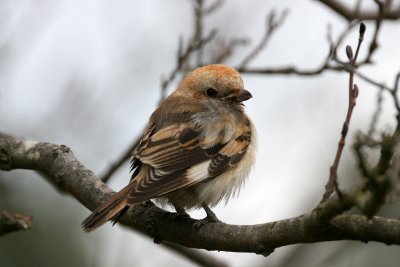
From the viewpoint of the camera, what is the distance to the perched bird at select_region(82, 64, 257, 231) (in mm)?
4867

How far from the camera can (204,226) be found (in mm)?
4566

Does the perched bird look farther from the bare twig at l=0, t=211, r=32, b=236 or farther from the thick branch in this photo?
the bare twig at l=0, t=211, r=32, b=236

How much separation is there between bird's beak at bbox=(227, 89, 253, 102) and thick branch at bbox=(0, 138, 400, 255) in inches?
64.8

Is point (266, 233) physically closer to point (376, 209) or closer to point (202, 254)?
point (376, 209)

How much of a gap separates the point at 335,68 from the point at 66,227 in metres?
5.17

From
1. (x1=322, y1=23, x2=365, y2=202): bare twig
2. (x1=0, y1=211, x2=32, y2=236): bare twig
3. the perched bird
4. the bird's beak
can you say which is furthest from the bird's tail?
the bird's beak

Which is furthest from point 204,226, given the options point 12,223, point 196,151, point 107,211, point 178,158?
A: point 12,223

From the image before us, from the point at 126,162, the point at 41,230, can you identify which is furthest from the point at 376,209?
the point at 41,230

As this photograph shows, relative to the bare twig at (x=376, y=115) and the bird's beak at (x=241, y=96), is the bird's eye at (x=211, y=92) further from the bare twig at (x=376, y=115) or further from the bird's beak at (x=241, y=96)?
the bare twig at (x=376, y=115)

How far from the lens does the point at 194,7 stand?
22.7 ft

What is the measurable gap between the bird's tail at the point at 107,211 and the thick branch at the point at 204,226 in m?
0.37

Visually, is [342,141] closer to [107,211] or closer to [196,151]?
[107,211]

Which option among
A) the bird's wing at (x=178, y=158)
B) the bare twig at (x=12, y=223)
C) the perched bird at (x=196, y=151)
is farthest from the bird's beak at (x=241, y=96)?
the bare twig at (x=12, y=223)

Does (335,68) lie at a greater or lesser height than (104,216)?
greater
